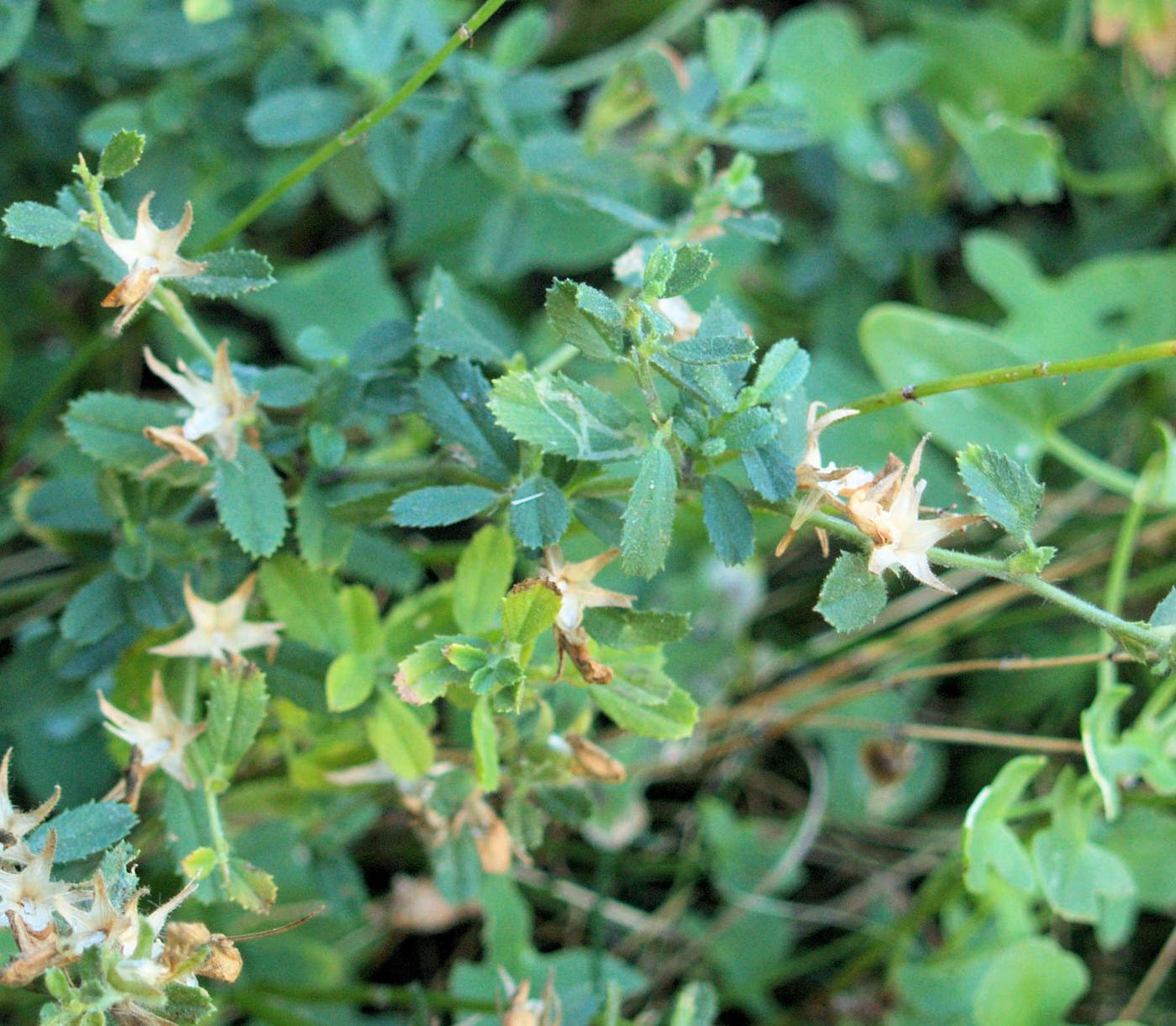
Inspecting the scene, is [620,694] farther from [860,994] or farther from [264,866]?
[860,994]

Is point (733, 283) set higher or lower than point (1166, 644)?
lower

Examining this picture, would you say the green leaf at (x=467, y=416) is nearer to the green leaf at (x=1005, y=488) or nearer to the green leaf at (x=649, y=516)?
the green leaf at (x=649, y=516)

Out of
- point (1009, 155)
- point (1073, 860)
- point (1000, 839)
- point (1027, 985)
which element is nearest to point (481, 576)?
point (1000, 839)

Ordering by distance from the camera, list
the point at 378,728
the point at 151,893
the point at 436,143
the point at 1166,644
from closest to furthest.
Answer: the point at 1166,644 → the point at 378,728 → the point at 151,893 → the point at 436,143

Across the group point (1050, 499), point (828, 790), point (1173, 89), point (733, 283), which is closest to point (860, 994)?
point (828, 790)

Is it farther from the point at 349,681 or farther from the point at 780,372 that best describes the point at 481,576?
the point at 780,372

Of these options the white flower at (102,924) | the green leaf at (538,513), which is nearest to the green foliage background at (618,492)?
the green leaf at (538,513)
